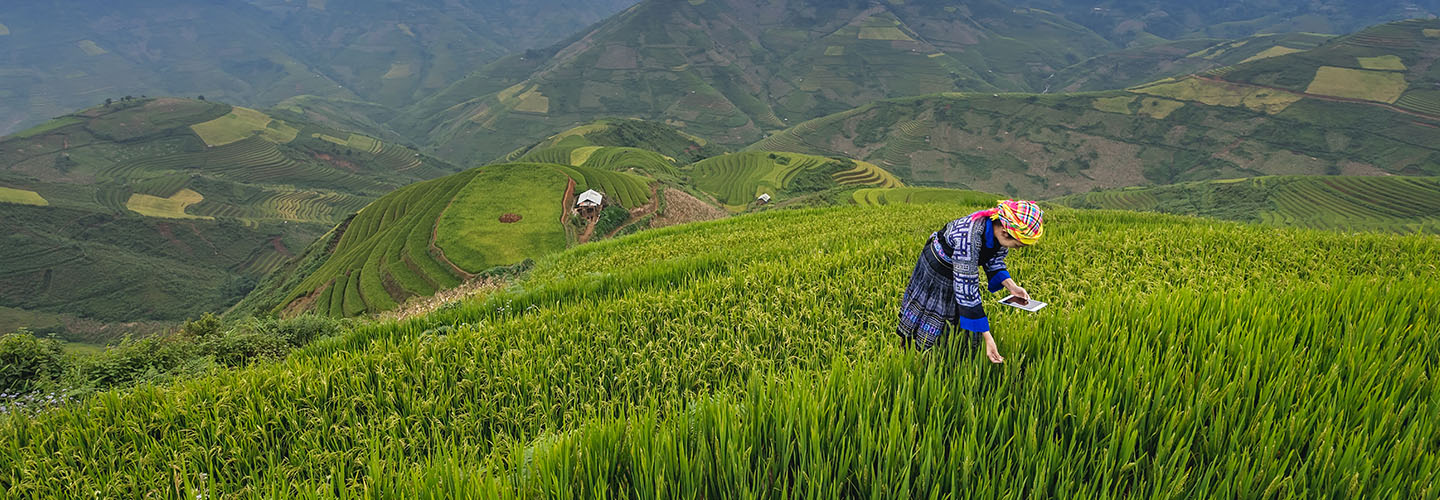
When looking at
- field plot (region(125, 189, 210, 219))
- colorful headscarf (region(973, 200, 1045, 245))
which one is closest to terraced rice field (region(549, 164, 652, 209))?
colorful headscarf (region(973, 200, 1045, 245))

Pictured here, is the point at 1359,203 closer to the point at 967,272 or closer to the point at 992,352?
the point at 967,272

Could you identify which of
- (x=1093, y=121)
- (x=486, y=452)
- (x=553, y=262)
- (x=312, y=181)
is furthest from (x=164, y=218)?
(x=1093, y=121)

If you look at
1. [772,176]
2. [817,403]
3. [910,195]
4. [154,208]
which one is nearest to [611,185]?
[910,195]

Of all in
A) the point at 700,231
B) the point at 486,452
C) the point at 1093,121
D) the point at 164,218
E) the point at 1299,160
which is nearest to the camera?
the point at 486,452

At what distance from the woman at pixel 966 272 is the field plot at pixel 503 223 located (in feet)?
131

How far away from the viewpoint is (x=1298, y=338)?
3881 mm

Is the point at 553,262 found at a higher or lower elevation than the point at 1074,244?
lower

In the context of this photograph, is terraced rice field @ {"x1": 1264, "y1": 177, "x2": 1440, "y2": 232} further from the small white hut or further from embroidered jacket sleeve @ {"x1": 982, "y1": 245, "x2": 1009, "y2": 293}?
embroidered jacket sleeve @ {"x1": 982, "y1": 245, "x2": 1009, "y2": 293}

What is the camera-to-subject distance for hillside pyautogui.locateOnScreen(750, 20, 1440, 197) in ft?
484

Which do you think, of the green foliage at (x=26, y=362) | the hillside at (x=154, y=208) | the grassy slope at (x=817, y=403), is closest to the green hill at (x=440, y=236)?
the green foliage at (x=26, y=362)

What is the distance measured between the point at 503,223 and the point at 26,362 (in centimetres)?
4223

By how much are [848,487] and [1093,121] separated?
23507 cm

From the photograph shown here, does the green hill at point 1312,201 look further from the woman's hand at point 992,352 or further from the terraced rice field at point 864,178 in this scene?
the woman's hand at point 992,352

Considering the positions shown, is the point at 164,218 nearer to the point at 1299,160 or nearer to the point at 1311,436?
the point at 1311,436
